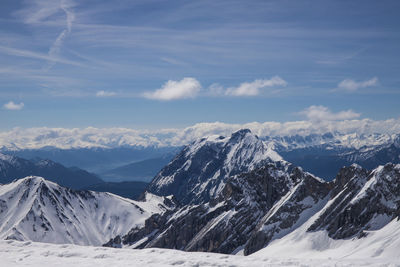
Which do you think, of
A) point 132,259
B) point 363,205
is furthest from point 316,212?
point 132,259

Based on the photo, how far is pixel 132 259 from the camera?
4644cm

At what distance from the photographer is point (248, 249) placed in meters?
158

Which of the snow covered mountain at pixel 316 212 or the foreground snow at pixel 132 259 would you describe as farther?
the snow covered mountain at pixel 316 212

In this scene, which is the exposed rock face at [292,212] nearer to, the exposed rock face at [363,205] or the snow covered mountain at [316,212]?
the snow covered mountain at [316,212]

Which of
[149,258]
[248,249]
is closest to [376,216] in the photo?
[248,249]

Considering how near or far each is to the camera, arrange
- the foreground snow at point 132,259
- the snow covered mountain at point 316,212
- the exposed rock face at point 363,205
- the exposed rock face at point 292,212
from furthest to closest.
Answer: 1. the exposed rock face at point 292,212
2. the snow covered mountain at point 316,212
3. the exposed rock face at point 363,205
4. the foreground snow at point 132,259

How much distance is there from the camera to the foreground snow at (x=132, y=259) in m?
43.8

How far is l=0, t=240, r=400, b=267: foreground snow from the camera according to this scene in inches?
1724

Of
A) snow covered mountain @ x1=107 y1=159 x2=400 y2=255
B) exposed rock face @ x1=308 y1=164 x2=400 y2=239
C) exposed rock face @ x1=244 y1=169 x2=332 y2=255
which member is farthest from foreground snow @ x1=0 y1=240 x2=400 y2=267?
exposed rock face @ x1=244 y1=169 x2=332 y2=255

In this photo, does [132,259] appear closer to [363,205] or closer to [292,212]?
[363,205]

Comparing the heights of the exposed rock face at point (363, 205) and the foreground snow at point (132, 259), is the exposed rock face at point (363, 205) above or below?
below

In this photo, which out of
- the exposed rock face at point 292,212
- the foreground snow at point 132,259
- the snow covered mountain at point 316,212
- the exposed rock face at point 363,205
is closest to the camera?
the foreground snow at point 132,259

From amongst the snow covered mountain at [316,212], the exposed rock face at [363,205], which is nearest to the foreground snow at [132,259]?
the snow covered mountain at [316,212]

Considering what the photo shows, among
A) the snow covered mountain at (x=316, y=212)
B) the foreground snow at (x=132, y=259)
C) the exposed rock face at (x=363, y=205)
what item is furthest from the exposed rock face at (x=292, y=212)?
the foreground snow at (x=132, y=259)
